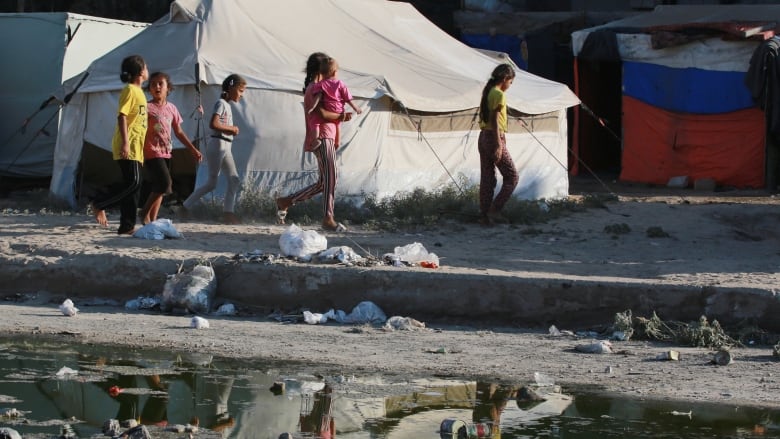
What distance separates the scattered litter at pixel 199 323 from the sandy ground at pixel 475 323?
72mm

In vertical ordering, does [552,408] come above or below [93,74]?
below

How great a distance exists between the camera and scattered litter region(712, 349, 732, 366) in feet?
22.3

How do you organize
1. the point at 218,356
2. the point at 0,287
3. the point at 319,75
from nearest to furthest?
the point at 218,356, the point at 0,287, the point at 319,75

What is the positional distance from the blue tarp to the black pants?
9.33 m

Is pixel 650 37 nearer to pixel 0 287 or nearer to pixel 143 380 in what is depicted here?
pixel 0 287

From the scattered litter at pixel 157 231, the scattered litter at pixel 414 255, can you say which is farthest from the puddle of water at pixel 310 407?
the scattered litter at pixel 157 231

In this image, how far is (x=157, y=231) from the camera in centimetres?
998

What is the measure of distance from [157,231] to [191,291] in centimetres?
179

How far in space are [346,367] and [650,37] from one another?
11.6 m

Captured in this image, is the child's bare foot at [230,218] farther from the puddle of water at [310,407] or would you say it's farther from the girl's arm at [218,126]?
the puddle of water at [310,407]

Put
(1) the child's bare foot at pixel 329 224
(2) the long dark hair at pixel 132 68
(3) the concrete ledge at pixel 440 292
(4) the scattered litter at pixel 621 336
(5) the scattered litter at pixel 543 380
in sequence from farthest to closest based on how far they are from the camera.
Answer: (1) the child's bare foot at pixel 329 224, (2) the long dark hair at pixel 132 68, (3) the concrete ledge at pixel 440 292, (4) the scattered litter at pixel 621 336, (5) the scattered litter at pixel 543 380

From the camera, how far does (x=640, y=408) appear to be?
5.88 meters

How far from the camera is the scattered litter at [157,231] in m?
9.94

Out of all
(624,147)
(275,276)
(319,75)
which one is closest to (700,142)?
(624,147)
